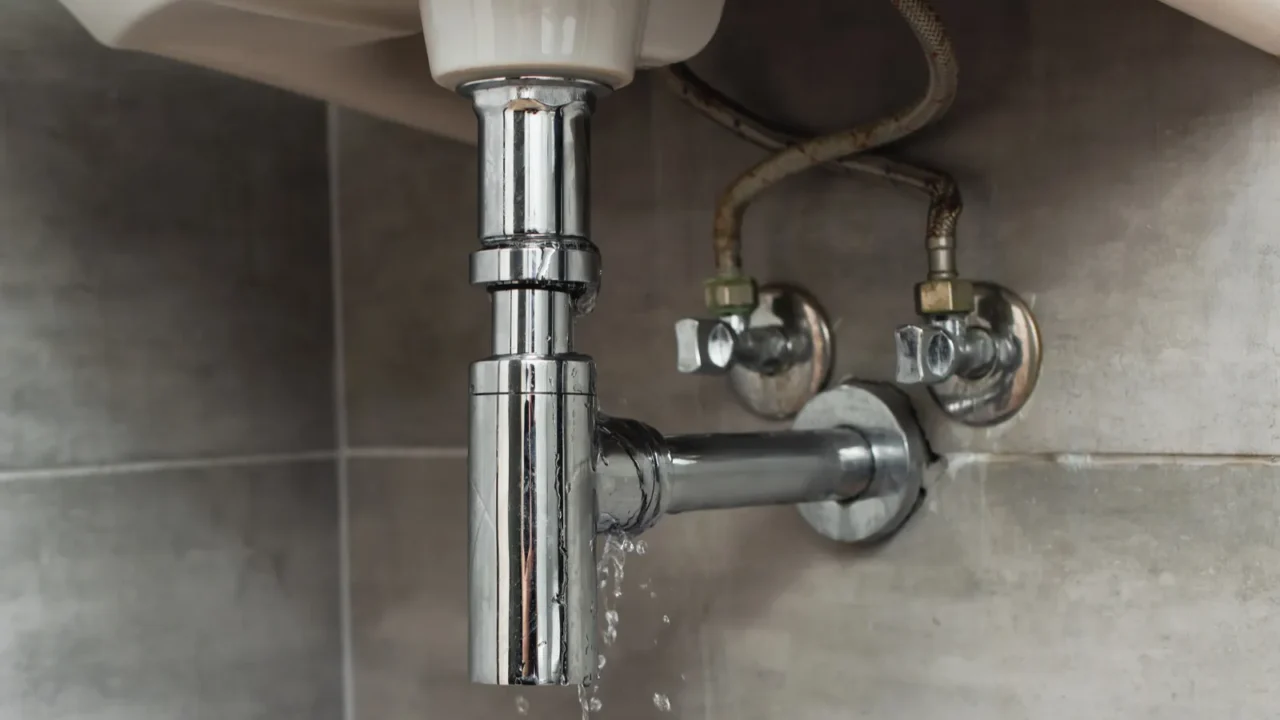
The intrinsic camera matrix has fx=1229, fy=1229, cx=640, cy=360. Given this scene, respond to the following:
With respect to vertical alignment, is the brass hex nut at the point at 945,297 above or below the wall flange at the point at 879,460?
above

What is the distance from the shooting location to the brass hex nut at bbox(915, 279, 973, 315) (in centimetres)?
56

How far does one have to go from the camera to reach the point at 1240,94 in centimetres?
50

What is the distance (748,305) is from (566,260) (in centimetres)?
22

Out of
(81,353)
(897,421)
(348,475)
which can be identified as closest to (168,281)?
(81,353)

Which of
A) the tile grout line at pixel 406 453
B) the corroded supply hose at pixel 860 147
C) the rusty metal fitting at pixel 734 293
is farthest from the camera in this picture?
the tile grout line at pixel 406 453

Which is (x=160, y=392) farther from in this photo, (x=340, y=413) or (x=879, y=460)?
(x=879, y=460)

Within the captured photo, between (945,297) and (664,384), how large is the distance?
0.66 ft

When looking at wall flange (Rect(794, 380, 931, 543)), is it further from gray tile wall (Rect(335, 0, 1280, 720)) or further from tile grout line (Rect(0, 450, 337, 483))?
tile grout line (Rect(0, 450, 337, 483))

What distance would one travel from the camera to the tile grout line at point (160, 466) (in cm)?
70

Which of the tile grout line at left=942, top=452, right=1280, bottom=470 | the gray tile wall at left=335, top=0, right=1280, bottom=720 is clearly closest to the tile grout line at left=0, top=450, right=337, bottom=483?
the gray tile wall at left=335, top=0, right=1280, bottom=720

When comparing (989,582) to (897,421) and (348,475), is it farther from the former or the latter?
(348,475)

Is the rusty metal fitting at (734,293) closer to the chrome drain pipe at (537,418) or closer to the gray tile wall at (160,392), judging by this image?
the chrome drain pipe at (537,418)

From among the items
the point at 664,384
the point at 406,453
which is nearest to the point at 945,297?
the point at 664,384

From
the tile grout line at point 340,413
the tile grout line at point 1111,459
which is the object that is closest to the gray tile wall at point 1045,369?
the tile grout line at point 1111,459
